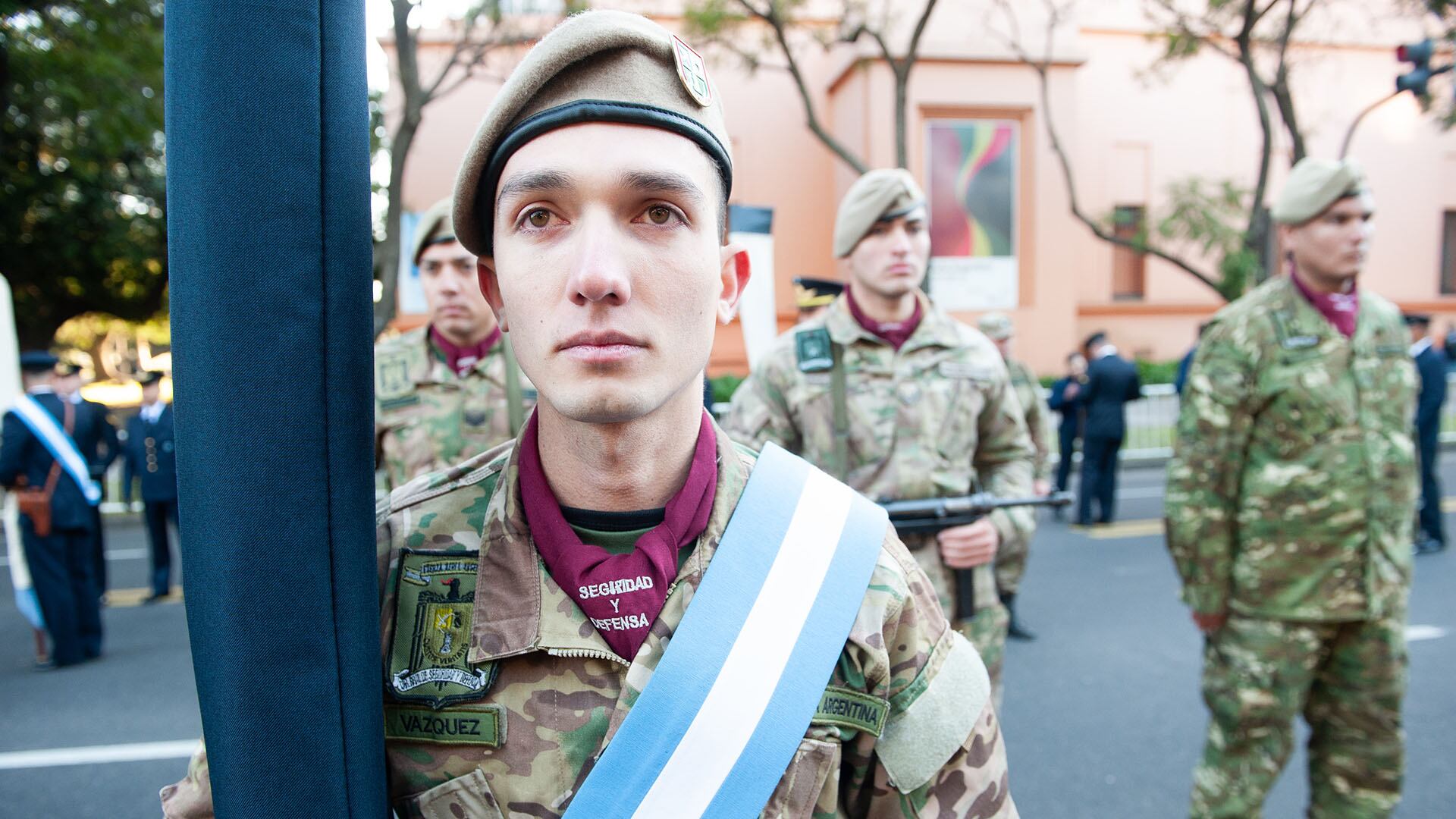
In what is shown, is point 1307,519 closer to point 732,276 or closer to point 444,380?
point 732,276

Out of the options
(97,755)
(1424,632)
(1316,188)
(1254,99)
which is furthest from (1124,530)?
(1254,99)

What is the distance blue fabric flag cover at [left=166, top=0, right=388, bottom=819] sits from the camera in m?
0.85

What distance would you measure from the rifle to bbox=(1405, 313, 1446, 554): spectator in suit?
6.35 metres

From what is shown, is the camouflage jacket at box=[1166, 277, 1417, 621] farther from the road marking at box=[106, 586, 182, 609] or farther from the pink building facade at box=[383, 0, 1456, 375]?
the pink building facade at box=[383, 0, 1456, 375]

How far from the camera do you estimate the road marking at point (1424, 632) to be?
554 cm

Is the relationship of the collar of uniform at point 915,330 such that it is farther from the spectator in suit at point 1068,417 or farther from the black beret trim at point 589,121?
the spectator in suit at point 1068,417

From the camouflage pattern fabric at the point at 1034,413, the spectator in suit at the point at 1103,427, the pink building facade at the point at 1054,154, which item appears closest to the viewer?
the camouflage pattern fabric at the point at 1034,413

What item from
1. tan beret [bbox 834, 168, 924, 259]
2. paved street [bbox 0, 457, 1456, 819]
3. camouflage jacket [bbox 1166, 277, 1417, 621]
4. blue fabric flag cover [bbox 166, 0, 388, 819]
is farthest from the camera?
paved street [bbox 0, 457, 1456, 819]

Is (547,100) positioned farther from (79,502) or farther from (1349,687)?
(79,502)

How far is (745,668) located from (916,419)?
1944 mm

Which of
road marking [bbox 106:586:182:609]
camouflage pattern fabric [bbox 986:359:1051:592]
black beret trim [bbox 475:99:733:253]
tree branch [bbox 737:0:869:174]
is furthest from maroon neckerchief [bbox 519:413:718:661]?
tree branch [bbox 737:0:869:174]

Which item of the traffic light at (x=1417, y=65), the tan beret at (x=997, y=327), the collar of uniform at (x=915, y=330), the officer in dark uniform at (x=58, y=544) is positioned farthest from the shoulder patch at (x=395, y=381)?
the traffic light at (x=1417, y=65)

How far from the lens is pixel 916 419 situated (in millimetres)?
3035

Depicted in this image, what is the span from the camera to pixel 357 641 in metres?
0.97
